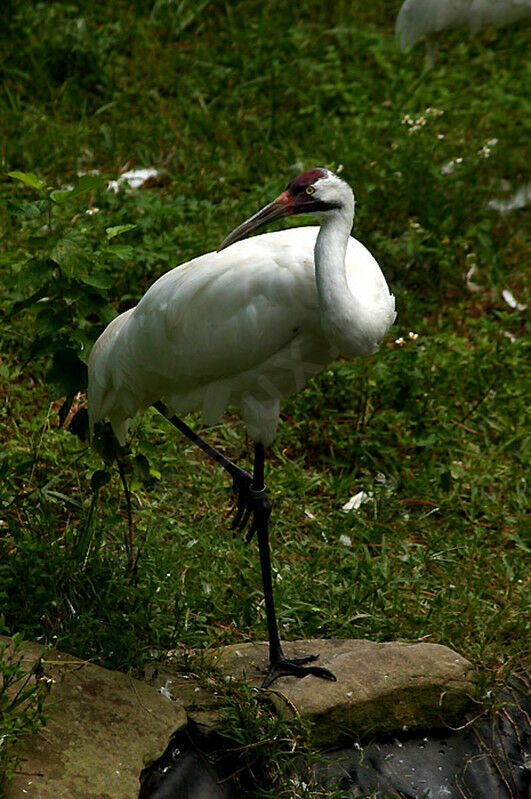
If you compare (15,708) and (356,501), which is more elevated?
(15,708)

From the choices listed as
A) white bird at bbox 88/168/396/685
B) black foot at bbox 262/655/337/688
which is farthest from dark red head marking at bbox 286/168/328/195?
black foot at bbox 262/655/337/688

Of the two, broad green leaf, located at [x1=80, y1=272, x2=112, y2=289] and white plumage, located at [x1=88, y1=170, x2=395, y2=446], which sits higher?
broad green leaf, located at [x1=80, y1=272, x2=112, y2=289]

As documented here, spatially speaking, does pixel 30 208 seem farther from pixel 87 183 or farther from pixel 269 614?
pixel 269 614

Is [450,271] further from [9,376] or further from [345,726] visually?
[345,726]

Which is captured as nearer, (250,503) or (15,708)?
(15,708)

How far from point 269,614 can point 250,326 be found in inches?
40.1

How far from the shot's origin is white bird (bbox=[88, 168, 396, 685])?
333 cm

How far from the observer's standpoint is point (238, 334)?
3580 mm

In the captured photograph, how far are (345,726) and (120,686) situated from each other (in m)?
0.76

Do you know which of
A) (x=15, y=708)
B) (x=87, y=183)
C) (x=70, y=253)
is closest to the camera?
(x=15, y=708)

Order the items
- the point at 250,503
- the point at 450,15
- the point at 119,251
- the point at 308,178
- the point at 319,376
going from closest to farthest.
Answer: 1. the point at 308,178
2. the point at 119,251
3. the point at 250,503
4. the point at 319,376
5. the point at 450,15

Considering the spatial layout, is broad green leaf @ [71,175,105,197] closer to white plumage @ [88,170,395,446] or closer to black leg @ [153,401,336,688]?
white plumage @ [88,170,395,446]

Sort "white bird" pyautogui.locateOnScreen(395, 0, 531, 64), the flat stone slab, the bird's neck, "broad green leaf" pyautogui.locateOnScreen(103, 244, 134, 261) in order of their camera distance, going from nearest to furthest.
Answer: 1. the bird's neck
2. the flat stone slab
3. "broad green leaf" pyautogui.locateOnScreen(103, 244, 134, 261)
4. "white bird" pyautogui.locateOnScreen(395, 0, 531, 64)

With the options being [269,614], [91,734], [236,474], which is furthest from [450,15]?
[91,734]
